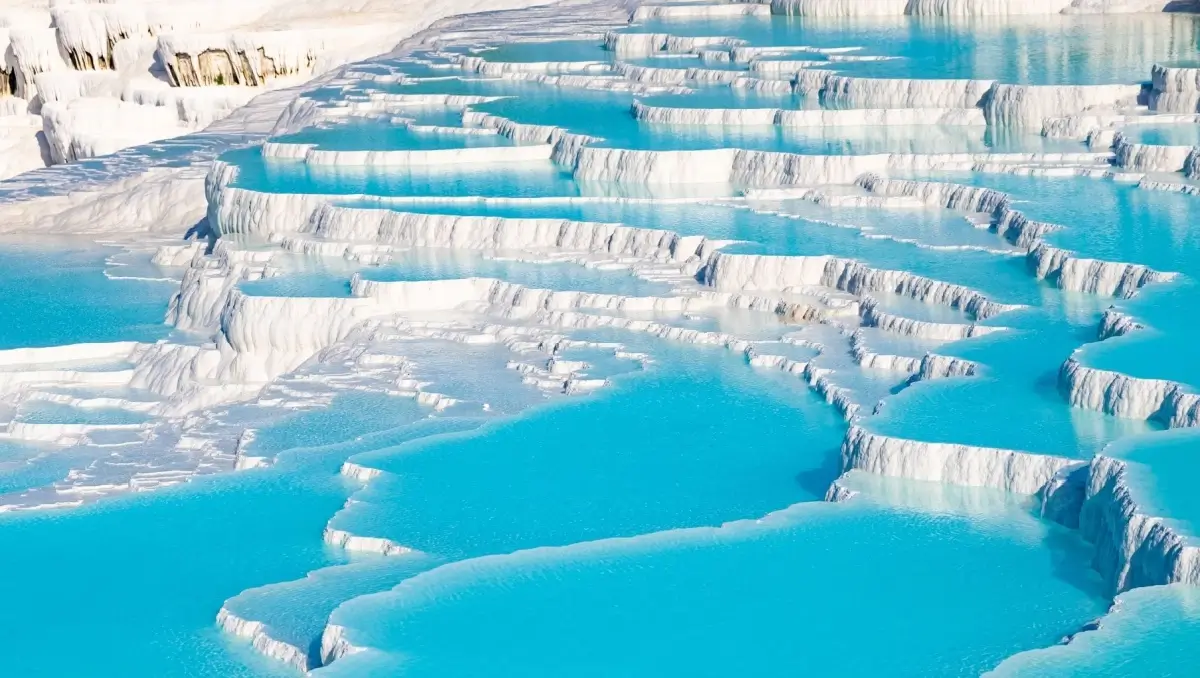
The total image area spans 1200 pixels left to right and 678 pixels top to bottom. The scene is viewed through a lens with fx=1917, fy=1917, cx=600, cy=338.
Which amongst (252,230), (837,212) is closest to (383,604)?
(837,212)

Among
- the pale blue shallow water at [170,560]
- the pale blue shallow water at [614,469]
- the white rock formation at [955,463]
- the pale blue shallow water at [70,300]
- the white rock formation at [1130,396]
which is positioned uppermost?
the white rock formation at [1130,396]

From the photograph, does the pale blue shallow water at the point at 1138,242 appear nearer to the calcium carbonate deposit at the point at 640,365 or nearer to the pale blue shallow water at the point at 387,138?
the calcium carbonate deposit at the point at 640,365

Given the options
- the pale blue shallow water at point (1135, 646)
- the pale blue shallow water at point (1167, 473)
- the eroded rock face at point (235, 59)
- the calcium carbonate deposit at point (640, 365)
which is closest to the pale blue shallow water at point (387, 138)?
the calcium carbonate deposit at point (640, 365)

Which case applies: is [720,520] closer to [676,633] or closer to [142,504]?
[676,633]

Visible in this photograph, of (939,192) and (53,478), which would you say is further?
(939,192)

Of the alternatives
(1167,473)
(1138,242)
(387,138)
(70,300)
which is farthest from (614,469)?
(387,138)

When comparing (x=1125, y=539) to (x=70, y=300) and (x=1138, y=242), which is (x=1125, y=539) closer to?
(x=1138, y=242)

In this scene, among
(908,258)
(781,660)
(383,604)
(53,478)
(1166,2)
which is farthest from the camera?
(1166,2)

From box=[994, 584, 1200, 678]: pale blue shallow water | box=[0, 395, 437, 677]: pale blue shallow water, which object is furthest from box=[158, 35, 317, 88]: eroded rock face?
box=[994, 584, 1200, 678]: pale blue shallow water
